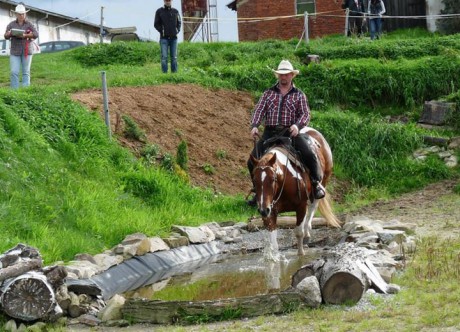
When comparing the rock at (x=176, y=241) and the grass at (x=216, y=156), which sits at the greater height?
the grass at (x=216, y=156)

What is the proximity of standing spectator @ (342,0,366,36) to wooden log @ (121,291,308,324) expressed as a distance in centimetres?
2781

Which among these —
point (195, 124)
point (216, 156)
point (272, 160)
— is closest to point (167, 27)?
point (195, 124)

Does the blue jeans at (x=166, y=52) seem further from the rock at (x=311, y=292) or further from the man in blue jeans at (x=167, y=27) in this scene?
the rock at (x=311, y=292)

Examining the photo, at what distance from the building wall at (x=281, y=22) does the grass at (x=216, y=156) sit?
292 inches

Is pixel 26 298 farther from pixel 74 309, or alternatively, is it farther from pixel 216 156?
pixel 216 156

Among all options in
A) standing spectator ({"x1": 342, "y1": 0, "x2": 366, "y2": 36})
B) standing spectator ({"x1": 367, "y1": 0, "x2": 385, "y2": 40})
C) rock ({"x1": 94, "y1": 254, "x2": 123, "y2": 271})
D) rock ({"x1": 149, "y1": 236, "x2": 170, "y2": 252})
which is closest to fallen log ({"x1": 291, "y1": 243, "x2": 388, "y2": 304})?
rock ({"x1": 94, "y1": 254, "x2": 123, "y2": 271})

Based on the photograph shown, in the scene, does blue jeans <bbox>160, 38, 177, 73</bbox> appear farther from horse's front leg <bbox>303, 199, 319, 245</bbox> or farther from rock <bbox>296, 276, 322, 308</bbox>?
rock <bbox>296, 276, 322, 308</bbox>

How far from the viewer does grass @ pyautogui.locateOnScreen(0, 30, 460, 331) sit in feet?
41.3

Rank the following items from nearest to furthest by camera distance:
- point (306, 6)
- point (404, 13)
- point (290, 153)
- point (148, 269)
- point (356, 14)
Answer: point (148, 269) → point (290, 153) → point (356, 14) → point (404, 13) → point (306, 6)

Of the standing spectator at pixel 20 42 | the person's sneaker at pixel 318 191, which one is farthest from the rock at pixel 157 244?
the standing spectator at pixel 20 42

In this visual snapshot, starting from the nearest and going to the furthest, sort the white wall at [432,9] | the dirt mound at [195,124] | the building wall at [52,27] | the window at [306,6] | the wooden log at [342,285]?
1. the wooden log at [342,285]
2. the dirt mound at [195,124]
3. the white wall at [432,9]
4. the window at [306,6]
5. the building wall at [52,27]

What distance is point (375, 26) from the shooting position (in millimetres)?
36469

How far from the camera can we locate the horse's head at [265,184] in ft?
48.0

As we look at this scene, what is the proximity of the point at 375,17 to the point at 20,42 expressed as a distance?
16528 mm
